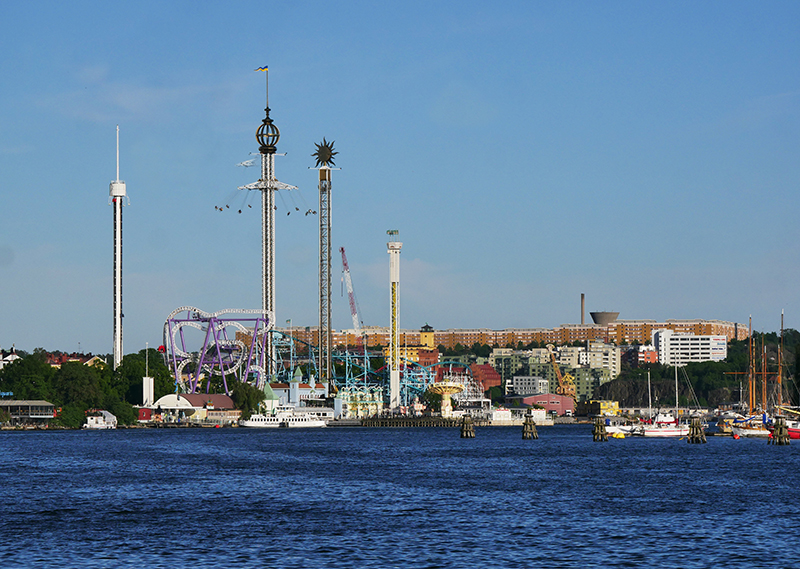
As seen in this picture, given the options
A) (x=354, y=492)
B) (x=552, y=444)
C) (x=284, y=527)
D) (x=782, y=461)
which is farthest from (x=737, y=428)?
(x=284, y=527)

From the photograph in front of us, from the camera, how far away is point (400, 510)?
6238cm

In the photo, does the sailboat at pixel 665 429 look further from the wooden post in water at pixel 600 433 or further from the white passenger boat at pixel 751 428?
the wooden post in water at pixel 600 433

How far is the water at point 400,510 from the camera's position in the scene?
45906mm

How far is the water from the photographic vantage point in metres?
45.9

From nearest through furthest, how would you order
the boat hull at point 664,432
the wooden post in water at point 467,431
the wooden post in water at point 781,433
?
the wooden post in water at point 781,433 → the boat hull at point 664,432 → the wooden post in water at point 467,431

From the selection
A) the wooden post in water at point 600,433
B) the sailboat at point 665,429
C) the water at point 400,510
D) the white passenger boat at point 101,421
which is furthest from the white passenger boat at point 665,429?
the white passenger boat at point 101,421

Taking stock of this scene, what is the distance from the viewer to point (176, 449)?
130m

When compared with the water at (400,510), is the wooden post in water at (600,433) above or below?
below

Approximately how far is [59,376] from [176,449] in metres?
78.1

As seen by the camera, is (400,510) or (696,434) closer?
(400,510)

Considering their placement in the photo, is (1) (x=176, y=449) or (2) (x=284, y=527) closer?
(2) (x=284, y=527)

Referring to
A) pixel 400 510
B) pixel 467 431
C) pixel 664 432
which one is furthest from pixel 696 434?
pixel 400 510

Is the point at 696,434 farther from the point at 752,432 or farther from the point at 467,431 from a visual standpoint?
the point at 467,431

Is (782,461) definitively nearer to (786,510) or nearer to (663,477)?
(663,477)
